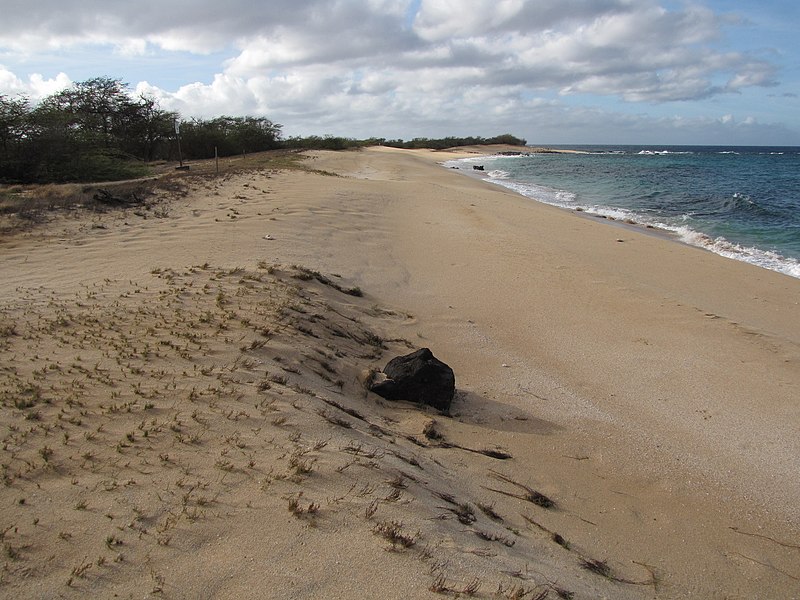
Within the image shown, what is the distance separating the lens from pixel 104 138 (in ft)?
84.9

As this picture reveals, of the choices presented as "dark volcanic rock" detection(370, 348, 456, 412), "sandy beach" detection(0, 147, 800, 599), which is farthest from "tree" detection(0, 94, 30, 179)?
"dark volcanic rock" detection(370, 348, 456, 412)

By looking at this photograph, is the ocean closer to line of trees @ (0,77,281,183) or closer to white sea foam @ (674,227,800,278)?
white sea foam @ (674,227,800,278)

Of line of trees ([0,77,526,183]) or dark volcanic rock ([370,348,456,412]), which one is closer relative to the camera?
dark volcanic rock ([370,348,456,412])

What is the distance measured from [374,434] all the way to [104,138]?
27555 millimetres

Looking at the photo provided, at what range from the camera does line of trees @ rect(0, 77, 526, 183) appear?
18562mm

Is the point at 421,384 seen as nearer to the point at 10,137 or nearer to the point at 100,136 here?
the point at 10,137

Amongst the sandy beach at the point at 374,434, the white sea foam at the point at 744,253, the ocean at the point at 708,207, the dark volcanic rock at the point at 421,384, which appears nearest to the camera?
the sandy beach at the point at 374,434

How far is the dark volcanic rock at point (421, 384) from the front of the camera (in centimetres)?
489

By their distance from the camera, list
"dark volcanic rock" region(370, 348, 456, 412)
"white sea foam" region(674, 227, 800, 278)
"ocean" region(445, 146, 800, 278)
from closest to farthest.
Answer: "dark volcanic rock" region(370, 348, 456, 412)
"white sea foam" region(674, 227, 800, 278)
"ocean" region(445, 146, 800, 278)

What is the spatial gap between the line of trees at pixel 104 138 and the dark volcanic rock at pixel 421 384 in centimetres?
1849

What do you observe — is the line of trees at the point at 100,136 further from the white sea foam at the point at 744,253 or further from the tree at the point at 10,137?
the white sea foam at the point at 744,253

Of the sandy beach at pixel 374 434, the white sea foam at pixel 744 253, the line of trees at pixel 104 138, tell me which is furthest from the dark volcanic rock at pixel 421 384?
the line of trees at pixel 104 138

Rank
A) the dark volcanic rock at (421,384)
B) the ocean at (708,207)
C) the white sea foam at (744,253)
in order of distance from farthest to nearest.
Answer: the ocean at (708,207)
the white sea foam at (744,253)
the dark volcanic rock at (421,384)

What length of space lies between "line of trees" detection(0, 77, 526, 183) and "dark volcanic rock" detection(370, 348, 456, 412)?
1849 centimetres
